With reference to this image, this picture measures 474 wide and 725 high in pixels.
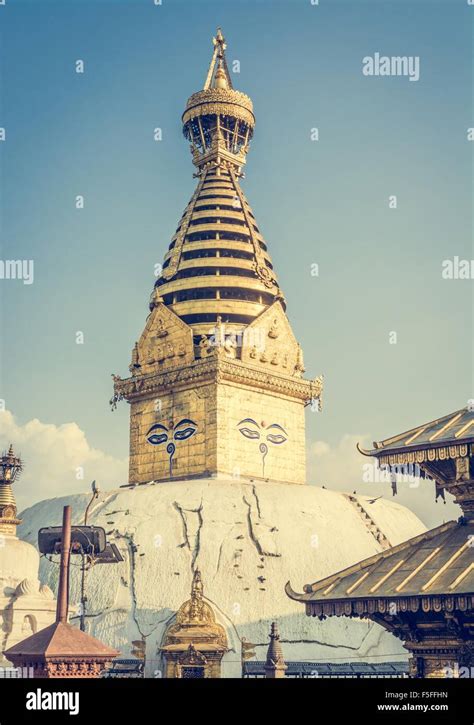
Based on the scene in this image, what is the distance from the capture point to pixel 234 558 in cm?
3969

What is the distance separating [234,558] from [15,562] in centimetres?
910

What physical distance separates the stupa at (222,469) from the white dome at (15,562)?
8.86ft

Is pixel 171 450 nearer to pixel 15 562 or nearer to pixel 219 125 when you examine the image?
pixel 15 562

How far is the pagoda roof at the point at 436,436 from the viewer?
20938mm

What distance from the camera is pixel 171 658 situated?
36375mm

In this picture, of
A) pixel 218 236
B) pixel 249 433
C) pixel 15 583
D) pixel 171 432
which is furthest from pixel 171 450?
pixel 15 583

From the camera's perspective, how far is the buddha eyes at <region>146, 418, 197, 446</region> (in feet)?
164

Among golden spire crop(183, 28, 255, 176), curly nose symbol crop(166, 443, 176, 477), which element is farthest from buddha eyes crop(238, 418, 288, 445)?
golden spire crop(183, 28, 255, 176)

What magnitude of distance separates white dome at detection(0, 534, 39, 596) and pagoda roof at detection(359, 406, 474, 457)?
66.4 feet

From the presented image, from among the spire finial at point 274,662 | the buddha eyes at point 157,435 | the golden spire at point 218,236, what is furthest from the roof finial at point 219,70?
the spire finial at point 274,662

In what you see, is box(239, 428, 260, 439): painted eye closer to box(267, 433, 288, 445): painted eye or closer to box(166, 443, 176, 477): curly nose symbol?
box(267, 433, 288, 445): painted eye
